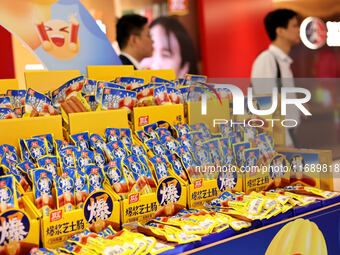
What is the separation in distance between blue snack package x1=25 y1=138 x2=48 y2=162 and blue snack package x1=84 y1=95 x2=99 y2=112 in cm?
37

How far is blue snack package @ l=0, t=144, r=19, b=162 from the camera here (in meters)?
1.69

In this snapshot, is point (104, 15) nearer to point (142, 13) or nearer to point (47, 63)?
point (142, 13)

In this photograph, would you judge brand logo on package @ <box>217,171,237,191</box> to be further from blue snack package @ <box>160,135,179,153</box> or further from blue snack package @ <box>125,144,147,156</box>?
blue snack package @ <box>125,144,147,156</box>

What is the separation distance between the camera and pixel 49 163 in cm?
170

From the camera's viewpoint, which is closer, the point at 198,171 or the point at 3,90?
the point at 198,171

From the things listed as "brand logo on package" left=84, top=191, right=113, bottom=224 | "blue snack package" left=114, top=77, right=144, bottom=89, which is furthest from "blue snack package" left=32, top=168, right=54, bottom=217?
"blue snack package" left=114, top=77, right=144, bottom=89

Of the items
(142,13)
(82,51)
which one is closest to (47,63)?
(82,51)

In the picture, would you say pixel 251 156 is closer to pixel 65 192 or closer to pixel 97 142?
pixel 97 142

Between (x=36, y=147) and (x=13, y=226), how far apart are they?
16.5 inches

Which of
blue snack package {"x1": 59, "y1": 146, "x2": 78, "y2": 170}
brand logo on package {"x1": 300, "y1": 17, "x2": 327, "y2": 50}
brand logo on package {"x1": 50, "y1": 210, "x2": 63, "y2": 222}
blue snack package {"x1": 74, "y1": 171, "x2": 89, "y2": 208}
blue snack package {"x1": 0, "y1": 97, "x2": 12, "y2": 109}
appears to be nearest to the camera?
brand logo on package {"x1": 50, "y1": 210, "x2": 63, "y2": 222}

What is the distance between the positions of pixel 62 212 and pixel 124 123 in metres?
0.64

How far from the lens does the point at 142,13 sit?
5492mm

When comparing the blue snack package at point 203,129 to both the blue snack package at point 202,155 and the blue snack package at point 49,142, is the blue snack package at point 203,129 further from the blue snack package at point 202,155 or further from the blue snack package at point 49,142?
the blue snack package at point 49,142

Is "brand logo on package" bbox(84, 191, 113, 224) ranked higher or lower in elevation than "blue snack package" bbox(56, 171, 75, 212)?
lower
